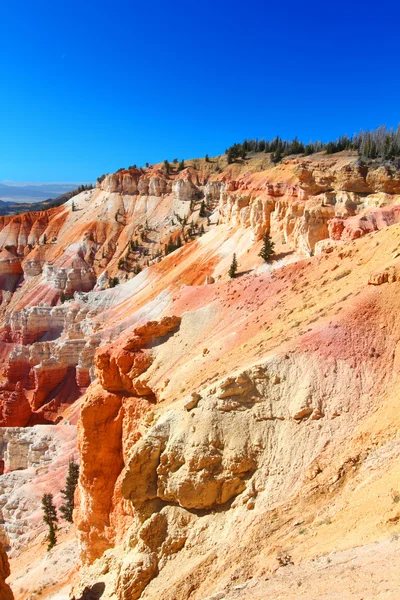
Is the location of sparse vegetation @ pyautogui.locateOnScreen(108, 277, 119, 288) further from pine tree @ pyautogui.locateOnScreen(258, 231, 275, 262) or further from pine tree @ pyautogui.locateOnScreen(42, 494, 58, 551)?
pine tree @ pyautogui.locateOnScreen(42, 494, 58, 551)

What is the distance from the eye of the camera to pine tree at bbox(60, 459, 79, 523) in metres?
23.5

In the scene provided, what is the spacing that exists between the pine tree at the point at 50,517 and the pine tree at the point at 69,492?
20.9 inches

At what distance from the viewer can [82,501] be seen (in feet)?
57.9

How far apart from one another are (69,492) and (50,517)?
167cm

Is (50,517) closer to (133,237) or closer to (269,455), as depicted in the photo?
(269,455)

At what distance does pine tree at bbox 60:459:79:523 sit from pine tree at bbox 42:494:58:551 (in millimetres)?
531

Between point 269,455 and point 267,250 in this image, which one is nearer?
point 269,455

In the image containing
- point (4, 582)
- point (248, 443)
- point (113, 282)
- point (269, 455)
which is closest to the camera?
point (269, 455)

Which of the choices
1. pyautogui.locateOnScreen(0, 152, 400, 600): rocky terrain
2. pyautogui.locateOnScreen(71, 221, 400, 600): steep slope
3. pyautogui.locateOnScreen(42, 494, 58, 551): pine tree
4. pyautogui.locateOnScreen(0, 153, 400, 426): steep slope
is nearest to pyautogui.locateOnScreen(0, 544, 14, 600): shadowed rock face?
pyautogui.locateOnScreen(0, 152, 400, 600): rocky terrain

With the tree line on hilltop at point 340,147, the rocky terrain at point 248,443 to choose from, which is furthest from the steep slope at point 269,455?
the tree line on hilltop at point 340,147

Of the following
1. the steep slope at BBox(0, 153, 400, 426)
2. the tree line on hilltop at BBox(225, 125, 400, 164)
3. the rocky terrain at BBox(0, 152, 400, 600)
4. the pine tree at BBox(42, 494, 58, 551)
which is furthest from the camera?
the tree line on hilltop at BBox(225, 125, 400, 164)

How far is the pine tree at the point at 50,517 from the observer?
70.7ft

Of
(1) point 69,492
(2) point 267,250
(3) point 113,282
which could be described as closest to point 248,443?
(1) point 69,492

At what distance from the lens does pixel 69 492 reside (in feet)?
80.1
